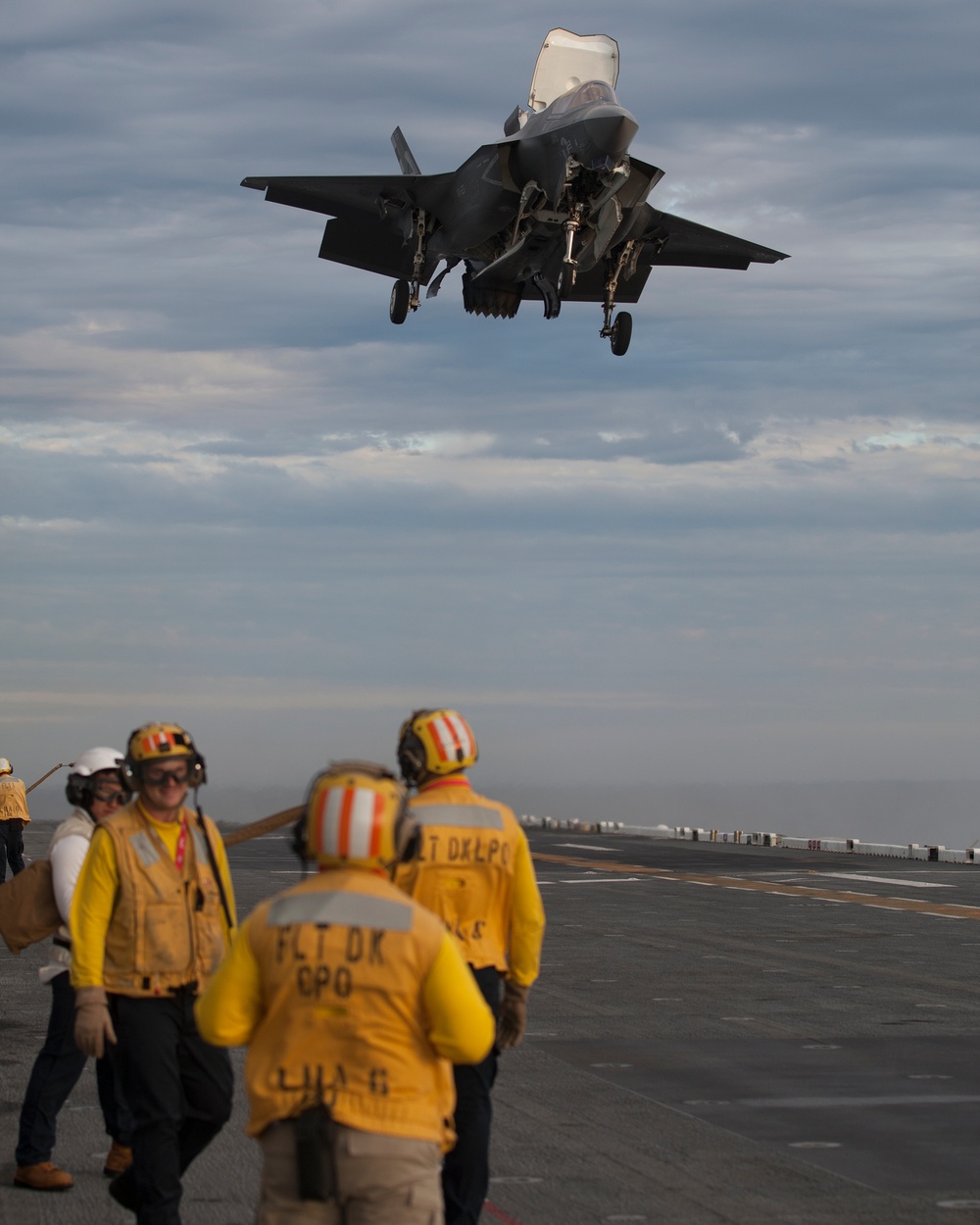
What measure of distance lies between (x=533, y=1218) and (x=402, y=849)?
3.72 m

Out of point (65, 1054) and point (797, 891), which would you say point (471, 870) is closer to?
point (65, 1054)

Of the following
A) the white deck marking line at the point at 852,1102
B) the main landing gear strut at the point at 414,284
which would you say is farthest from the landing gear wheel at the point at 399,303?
the white deck marking line at the point at 852,1102

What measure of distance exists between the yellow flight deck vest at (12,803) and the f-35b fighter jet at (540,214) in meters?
14.2

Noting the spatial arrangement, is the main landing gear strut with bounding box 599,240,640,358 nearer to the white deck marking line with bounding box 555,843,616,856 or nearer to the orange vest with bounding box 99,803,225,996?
the white deck marking line with bounding box 555,843,616,856

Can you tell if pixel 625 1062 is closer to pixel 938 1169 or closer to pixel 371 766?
pixel 938 1169

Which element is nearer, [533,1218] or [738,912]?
[533,1218]

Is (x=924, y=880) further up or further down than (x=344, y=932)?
further down

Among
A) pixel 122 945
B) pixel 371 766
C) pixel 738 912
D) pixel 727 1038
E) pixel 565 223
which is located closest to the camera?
pixel 371 766

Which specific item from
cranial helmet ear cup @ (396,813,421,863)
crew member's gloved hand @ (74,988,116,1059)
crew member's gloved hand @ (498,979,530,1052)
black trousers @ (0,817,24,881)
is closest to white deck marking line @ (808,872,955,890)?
black trousers @ (0,817,24,881)

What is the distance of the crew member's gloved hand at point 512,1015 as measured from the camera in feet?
21.0

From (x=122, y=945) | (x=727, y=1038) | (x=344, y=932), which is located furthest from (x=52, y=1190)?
(x=727, y=1038)

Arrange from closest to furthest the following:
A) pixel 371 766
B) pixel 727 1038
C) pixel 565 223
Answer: pixel 371 766, pixel 727 1038, pixel 565 223

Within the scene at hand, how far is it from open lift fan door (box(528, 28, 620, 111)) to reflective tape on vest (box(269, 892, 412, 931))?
1283 inches

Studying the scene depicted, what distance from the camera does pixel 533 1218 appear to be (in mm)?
7238
